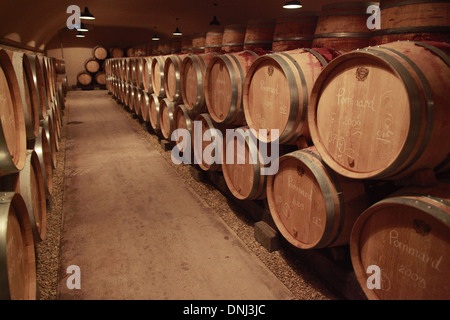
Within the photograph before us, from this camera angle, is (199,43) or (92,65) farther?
(92,65)

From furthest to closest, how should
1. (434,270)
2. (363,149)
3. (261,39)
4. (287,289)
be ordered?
(261,39)
(287,289)
(363,149)
(434,270)

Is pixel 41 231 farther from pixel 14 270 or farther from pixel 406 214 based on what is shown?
pixel 406 214

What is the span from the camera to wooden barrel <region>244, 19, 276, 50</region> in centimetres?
350

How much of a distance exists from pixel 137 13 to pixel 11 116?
1336 cm

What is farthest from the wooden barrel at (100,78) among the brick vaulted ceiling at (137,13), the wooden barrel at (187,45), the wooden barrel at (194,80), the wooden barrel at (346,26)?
the wooden barrel at (346,26)

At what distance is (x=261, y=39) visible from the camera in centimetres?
353

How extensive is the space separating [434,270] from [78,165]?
497 cm

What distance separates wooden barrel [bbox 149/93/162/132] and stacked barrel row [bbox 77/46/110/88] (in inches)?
483

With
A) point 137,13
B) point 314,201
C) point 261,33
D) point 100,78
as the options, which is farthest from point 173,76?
point 100,78

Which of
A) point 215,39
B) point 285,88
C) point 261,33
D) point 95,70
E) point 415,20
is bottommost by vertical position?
point 285,88

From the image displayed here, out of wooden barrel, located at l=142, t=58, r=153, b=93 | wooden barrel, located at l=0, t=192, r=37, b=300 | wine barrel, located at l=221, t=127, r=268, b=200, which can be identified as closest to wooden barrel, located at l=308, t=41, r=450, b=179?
wine barrel, located at l=221, t=127, r=268, b=200

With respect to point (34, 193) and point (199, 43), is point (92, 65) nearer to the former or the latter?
point (199, 43)

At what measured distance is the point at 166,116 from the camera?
567cm

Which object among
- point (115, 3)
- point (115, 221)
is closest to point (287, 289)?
point (115, 221)
